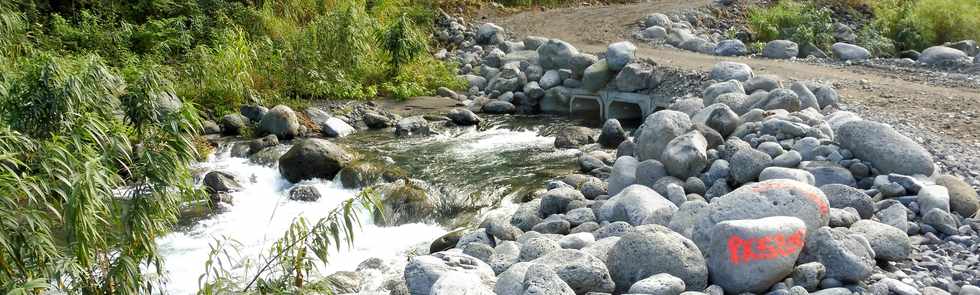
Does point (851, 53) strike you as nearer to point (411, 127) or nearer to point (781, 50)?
point (781, 50)

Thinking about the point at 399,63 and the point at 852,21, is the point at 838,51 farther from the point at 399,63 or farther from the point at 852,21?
the point at 399,63

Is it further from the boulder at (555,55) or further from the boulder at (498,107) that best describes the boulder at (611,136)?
the boulder at (555,55)

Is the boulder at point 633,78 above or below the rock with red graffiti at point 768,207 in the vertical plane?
below

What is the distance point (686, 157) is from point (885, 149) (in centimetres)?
171

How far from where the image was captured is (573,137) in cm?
1212

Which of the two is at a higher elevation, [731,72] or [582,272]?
[582,272]

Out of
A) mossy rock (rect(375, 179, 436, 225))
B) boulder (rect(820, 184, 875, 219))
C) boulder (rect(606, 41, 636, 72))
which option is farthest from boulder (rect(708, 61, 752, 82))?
boulder (rect(820, 184, 875, 219))

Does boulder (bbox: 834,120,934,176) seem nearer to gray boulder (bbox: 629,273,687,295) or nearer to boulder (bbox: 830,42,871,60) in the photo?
gray boulder (bbox: 629,273,687,295)

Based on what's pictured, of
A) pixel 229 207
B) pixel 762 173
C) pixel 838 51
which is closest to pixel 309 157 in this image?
pixel 229 207

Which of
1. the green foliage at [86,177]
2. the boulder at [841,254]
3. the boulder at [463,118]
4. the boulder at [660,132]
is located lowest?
the boulder at [463,118]

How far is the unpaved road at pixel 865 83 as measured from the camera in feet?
28.7

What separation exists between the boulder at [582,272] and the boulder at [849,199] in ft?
7.23

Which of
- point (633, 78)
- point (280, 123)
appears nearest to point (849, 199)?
point (633, 78)

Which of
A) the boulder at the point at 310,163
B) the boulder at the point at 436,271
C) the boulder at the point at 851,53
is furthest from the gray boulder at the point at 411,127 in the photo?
the boulder at the point at 851,53
